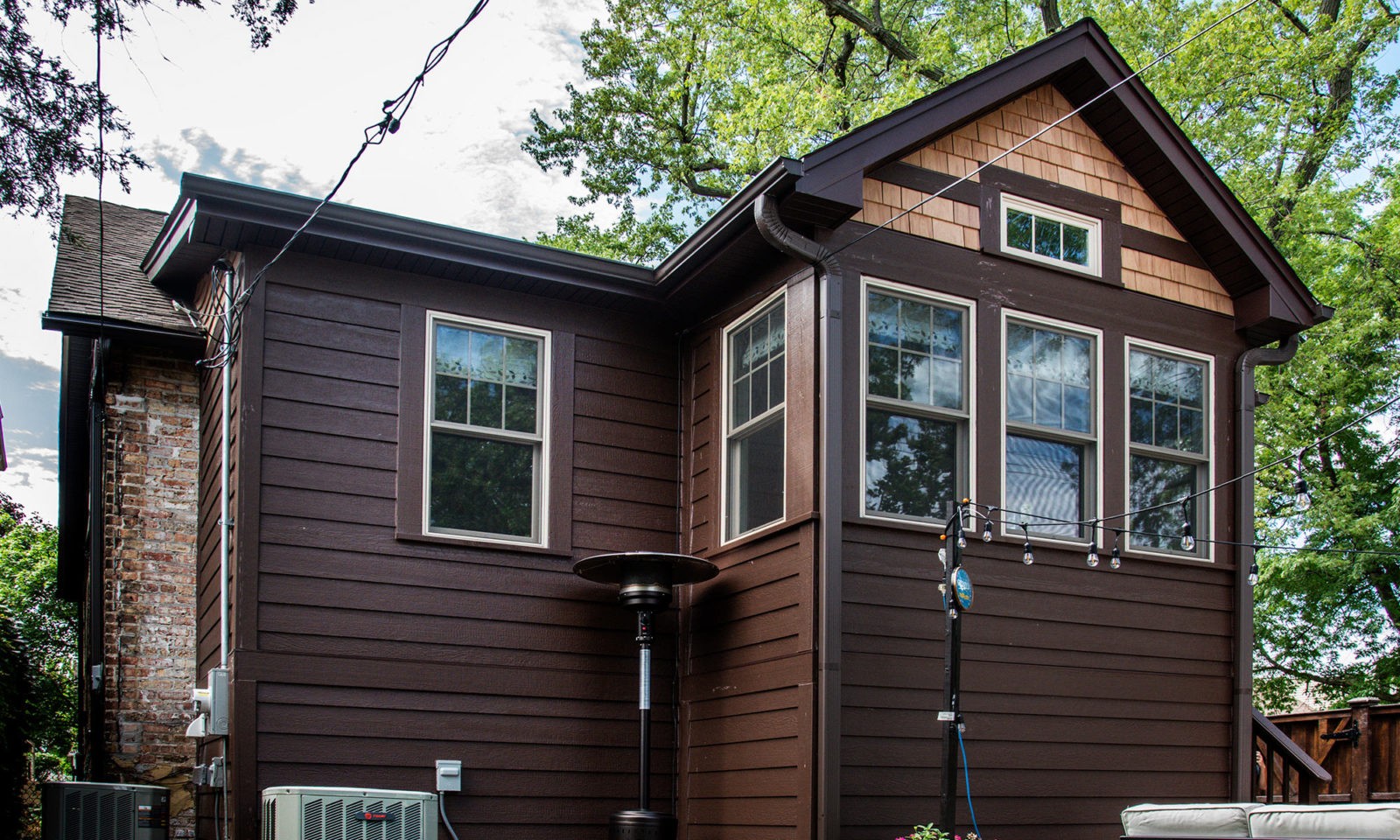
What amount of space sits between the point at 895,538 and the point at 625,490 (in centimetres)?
202

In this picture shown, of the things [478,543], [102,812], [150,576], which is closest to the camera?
[478,543]

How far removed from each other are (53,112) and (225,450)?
9.73 feet

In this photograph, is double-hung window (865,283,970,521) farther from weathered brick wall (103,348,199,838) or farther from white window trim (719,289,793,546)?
weathered brick wall (103,348,199,838)

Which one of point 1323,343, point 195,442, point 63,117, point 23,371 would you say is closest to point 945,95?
point 63,117

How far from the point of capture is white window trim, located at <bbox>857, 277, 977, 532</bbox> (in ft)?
25.3

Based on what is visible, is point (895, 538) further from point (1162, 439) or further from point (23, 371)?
point (23, 371)

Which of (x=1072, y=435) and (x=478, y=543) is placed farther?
(x=1072, y=435)

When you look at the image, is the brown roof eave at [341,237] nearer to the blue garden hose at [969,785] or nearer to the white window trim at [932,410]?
the white window trim at [932,410]

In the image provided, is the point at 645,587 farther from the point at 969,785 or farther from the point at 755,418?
the point at 969,785

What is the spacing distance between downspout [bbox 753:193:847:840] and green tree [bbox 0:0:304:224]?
A: 315 cm

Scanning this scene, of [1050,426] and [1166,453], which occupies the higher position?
[1050,426]

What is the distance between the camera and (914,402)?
8031 mm

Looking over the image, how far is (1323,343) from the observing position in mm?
17250

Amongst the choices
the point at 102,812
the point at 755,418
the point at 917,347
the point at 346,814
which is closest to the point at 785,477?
the point at 755,418
